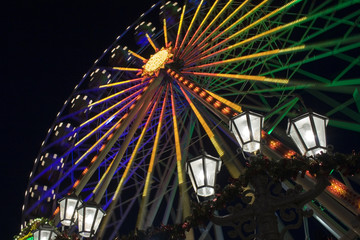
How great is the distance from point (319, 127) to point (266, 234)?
1.29m

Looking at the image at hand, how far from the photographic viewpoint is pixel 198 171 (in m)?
4.04

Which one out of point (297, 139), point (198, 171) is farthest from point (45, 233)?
point (297, 139)

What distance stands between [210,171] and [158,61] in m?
8.72

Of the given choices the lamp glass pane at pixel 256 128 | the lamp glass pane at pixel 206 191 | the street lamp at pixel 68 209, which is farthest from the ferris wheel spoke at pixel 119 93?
the lamp glass pane at pixel 206 191

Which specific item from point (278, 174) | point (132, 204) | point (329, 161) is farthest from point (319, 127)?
point (132, 204)

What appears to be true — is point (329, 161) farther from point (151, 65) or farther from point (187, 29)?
point (187, 29)

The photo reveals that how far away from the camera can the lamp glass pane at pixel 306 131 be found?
3873 millimetres

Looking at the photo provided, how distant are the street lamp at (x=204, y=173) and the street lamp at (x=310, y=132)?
3.02 ft

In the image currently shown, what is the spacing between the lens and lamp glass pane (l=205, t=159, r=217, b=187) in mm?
3975

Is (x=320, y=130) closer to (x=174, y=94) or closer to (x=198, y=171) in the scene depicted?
(x=198, y=171)

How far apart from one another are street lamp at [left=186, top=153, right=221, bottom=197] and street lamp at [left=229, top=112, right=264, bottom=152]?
38cm

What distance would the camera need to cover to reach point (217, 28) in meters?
11.7

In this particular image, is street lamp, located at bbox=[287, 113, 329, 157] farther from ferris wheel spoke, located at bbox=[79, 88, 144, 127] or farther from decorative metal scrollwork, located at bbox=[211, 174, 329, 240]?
ferris wheel spoke, located at bbox=[79, 88, 144, 127]

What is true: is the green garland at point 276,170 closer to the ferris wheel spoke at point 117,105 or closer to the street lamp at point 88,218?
the street lamp at point 88,218
